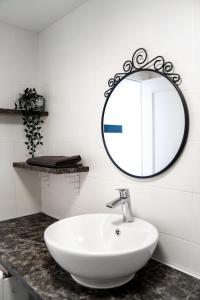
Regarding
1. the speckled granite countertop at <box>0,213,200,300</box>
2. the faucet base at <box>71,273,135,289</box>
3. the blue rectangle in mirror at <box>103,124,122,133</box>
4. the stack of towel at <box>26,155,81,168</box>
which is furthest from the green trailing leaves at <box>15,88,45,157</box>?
the faucet base at <box>71,273,135,289</box>

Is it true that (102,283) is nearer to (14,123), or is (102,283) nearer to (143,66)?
(143,66)

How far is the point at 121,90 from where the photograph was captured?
142 centimetres

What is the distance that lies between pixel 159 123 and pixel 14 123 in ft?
3.95

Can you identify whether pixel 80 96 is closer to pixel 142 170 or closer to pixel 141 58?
pixel 141 58

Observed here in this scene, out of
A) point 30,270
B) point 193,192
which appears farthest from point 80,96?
point 30,270

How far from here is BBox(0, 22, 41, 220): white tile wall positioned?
192 centimetres

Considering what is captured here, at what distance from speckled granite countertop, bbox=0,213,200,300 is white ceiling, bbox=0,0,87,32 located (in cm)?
Result: 151

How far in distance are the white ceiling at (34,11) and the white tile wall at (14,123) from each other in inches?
3.9

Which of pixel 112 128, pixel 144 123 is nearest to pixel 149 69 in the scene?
pixel 144 123

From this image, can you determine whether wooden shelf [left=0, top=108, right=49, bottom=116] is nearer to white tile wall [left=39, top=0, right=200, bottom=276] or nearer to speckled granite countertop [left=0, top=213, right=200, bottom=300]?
white tile wall [left=39, top=0, right=200, bottom=276]

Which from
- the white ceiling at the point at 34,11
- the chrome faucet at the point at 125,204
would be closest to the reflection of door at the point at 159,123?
the chrome faucet at the point at 125,204

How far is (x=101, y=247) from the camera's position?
50.3 inches

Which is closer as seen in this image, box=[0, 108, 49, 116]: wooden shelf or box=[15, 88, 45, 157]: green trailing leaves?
box=[0, 108, 49, 116]: wooden shelf

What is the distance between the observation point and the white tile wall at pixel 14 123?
1921 mm
